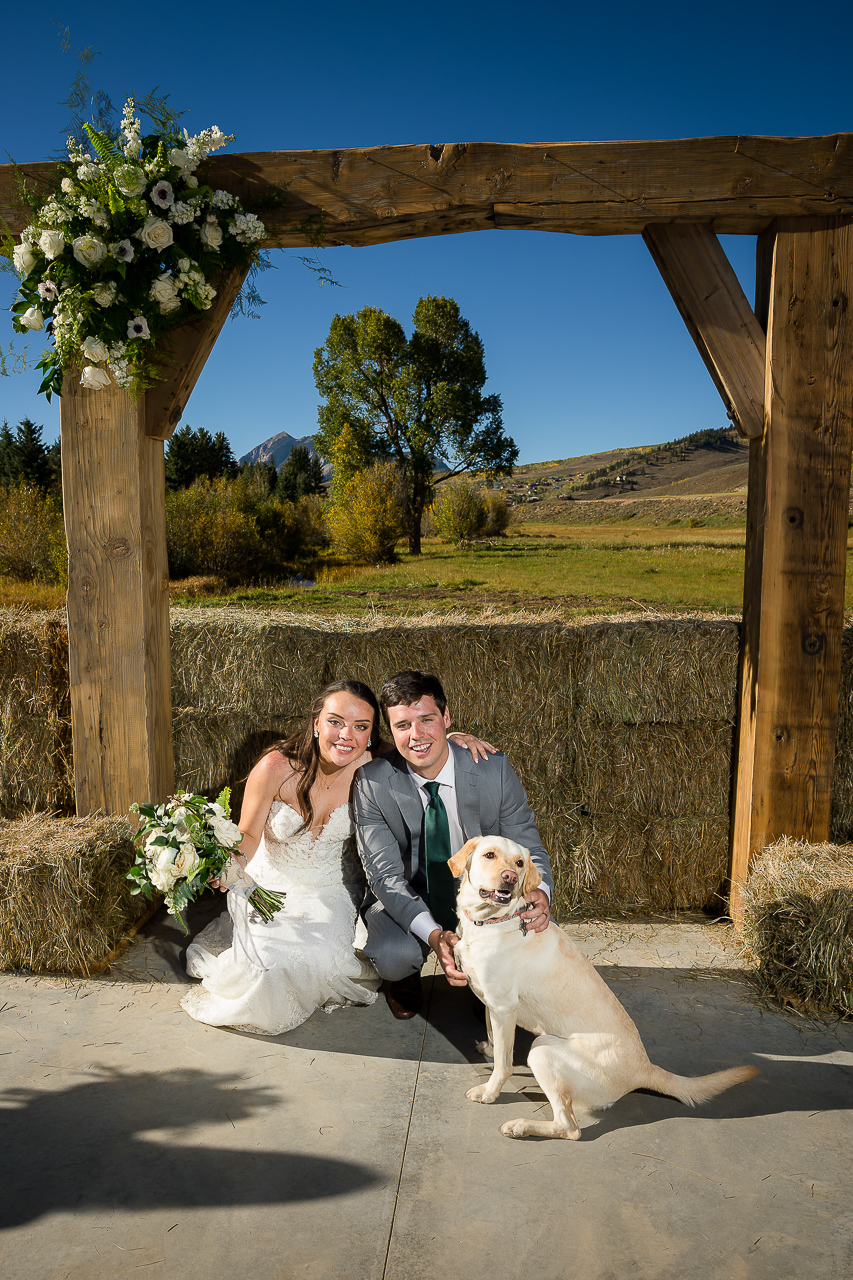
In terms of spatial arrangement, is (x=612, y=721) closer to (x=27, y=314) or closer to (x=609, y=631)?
(x=609, y=631)

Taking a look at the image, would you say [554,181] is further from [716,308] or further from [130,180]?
[130,180]

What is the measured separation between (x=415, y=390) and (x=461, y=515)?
48.4 ft

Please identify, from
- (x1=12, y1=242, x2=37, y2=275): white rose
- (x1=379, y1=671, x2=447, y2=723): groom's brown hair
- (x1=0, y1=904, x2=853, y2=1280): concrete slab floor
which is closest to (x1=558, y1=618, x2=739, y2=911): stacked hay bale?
(x1=0, y1=904, x2=853, y2=1280): concrete slab floor

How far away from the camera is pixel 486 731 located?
4.38 metres

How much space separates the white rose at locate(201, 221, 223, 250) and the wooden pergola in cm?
23

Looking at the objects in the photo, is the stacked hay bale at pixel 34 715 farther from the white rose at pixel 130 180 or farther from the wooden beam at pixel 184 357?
the white rose at pixel 130 180

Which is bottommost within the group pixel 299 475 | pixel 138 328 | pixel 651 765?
pixel 651 765

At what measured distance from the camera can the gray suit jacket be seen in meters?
3.28

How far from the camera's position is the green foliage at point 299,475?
43.8 meters

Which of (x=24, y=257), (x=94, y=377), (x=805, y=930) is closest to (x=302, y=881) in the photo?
(x=805, y=930)

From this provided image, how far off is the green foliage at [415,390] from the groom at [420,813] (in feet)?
66.5

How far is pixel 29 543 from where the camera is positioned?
13117 millimetres

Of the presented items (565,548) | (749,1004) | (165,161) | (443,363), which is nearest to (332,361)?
(443,363)

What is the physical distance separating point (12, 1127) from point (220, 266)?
3.80 metres
